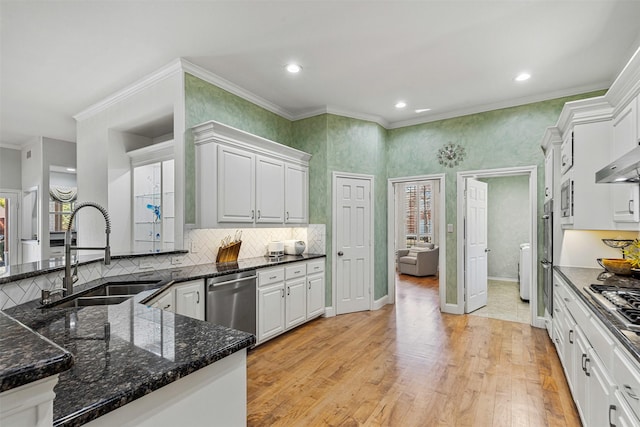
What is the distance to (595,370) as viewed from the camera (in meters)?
1.71

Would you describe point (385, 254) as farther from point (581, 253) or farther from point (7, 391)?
point (7, 391)

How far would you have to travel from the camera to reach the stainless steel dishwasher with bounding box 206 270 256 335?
292 centimetres

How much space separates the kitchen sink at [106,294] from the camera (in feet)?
6.31

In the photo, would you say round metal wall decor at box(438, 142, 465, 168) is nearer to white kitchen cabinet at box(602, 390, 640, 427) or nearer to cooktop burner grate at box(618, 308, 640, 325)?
cooktop burner grate at box(618, 308, 640, 325)

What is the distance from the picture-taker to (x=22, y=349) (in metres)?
0.63

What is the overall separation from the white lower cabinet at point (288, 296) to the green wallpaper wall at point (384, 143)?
373 mm

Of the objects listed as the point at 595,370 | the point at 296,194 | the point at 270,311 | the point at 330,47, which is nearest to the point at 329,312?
the point at 270,311

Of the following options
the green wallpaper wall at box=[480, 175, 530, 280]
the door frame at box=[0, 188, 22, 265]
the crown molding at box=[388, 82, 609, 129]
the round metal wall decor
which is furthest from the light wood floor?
the door frame at box=[0, 188, 22, 265]

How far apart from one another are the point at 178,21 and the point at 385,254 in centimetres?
417

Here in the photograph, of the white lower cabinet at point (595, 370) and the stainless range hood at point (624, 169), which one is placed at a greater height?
the stainless range hood at point (624, 169)

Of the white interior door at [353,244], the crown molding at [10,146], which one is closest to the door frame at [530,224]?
the white interior door at [353,244]

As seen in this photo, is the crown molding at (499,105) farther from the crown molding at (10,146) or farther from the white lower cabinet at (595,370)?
the crown molding at (10,146)

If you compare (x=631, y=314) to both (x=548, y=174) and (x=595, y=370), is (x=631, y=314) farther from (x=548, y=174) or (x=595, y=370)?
(x=548, y=174)

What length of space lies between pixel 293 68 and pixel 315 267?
8.09ft
